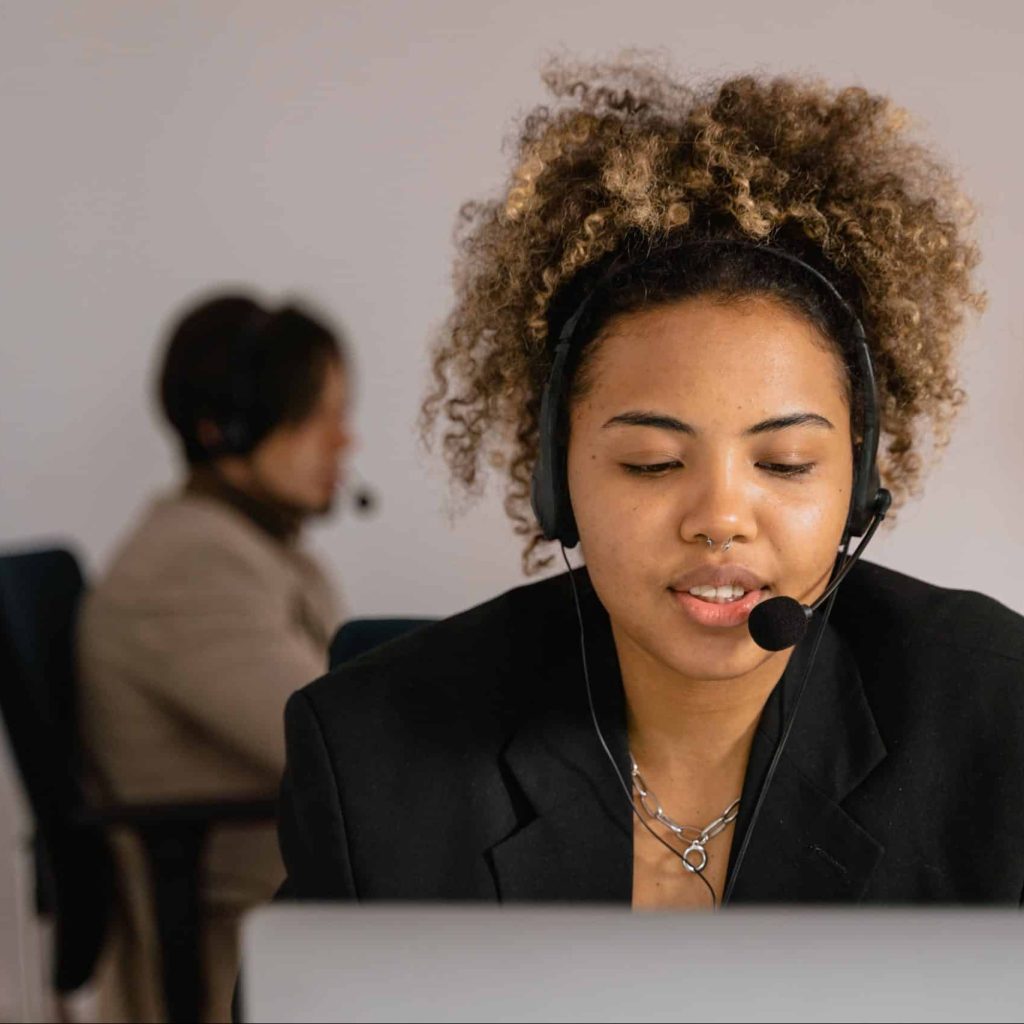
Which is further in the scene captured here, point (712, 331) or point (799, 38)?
point (799, 38)

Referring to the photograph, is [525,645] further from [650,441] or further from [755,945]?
[755,945]

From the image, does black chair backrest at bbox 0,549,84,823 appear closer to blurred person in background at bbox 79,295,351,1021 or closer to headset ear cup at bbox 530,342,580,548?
blurred person in background at bbox 79,295,351,1021

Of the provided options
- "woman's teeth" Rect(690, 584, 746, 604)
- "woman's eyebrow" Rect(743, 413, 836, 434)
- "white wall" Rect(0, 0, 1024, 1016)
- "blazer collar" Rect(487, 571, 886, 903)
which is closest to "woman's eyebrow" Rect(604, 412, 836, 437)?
"woman's eyebrow" Rect(743, 413, 836, 434)

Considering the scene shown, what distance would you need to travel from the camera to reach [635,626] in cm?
120

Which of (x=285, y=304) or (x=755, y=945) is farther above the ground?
(x=285, y=304)

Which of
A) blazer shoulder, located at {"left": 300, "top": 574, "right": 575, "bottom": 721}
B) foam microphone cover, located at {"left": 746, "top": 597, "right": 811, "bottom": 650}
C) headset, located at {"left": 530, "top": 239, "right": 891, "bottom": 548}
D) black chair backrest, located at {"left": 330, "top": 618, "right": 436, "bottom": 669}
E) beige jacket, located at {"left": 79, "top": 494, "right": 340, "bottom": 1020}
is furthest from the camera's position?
beige jacket, located at {"left": 79, "top": 494, "right": 340, "bottom": 1020}

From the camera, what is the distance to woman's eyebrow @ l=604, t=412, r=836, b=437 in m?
1.12

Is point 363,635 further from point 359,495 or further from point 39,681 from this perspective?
point 39,681

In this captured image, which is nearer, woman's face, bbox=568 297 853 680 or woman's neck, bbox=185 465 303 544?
woman's face, bbox=568 297 853 680

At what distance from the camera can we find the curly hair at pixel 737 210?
120 centimetres

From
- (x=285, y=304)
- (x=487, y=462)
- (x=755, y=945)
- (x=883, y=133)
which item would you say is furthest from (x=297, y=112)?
(x=755, y=945)

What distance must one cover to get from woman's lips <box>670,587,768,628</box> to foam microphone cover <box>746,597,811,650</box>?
0.07m

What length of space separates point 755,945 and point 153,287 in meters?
1.44

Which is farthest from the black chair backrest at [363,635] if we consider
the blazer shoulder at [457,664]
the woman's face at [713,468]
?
Result: the woman's face at [713,468]
